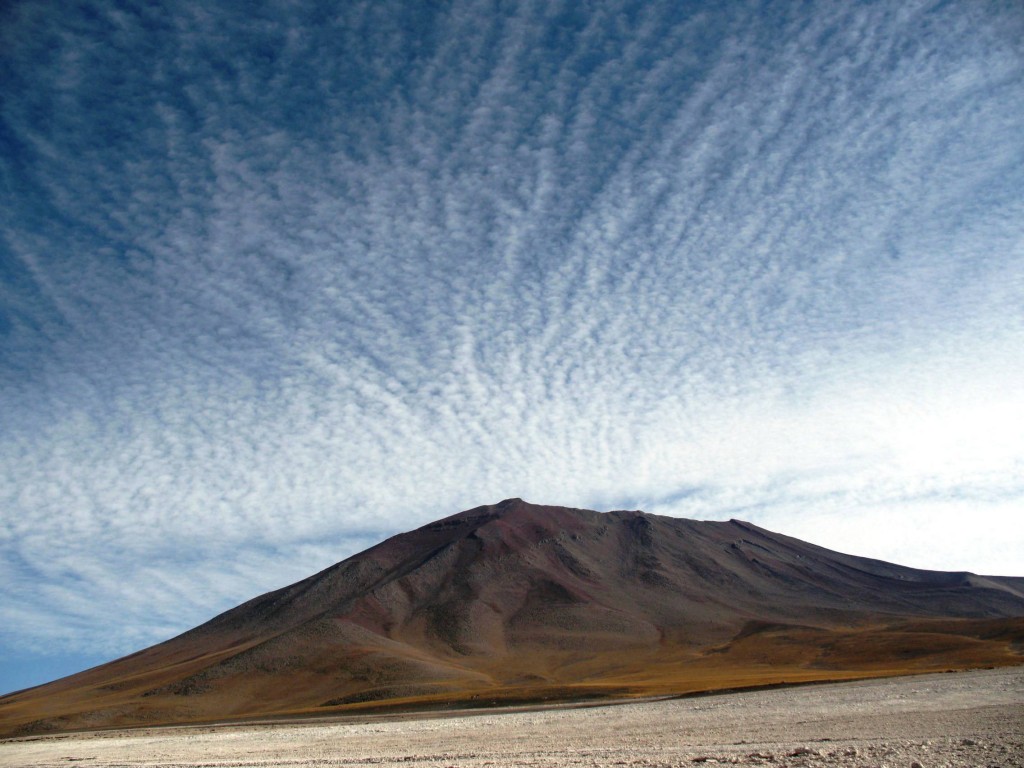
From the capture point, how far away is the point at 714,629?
134375 mm

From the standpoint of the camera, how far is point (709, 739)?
74.3ft

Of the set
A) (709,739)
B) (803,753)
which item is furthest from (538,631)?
(803,753)

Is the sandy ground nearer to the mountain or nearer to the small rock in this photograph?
the small rock

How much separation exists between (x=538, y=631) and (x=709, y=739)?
120307 millimetres

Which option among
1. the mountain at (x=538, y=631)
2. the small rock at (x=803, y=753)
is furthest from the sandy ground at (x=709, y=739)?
the mountain at (x=538, y=631)

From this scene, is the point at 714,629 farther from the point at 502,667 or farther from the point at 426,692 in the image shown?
the point at 426,692

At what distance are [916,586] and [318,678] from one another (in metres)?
136

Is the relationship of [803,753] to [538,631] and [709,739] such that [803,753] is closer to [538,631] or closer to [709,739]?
[709,739]

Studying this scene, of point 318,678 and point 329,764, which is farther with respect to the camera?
point 318,678

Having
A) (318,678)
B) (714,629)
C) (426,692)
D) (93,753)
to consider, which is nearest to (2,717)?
(318,678)

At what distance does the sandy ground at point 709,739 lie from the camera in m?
17.1

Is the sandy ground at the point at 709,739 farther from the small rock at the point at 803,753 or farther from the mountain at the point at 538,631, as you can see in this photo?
the mountain at the point at 538,631

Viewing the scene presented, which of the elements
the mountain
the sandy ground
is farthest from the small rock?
the mountain

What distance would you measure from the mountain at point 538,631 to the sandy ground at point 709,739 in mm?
26771
